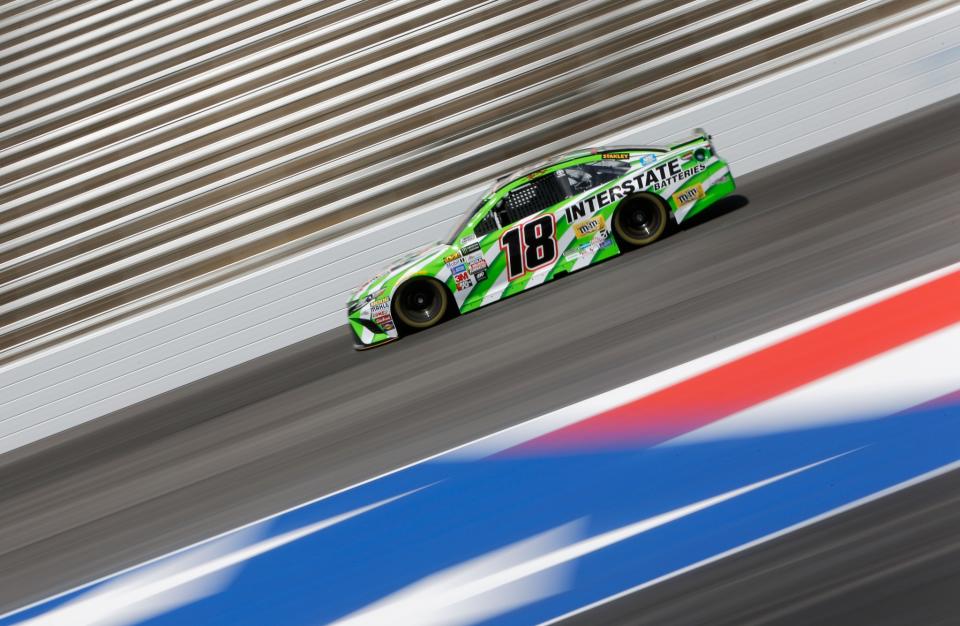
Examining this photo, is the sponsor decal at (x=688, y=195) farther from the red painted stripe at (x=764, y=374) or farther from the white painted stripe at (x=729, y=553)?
the white painted stripe at (x=729, y=553)

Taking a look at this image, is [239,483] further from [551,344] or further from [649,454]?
[649,454]

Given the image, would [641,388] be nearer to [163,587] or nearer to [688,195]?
[163,587]

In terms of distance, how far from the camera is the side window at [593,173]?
869 centimetres

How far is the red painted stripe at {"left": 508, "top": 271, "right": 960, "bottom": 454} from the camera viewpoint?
4.68 meters

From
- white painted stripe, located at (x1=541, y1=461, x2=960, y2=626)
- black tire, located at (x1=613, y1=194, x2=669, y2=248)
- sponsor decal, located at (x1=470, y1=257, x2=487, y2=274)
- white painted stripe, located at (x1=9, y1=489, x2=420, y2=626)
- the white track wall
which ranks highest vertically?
the white track wall

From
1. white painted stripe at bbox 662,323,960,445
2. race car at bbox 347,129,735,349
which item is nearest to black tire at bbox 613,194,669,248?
race car at bbox 347,129,735,349

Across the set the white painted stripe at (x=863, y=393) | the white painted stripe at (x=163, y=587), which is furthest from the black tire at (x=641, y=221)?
the white painted stripe at (x=163, y=587)

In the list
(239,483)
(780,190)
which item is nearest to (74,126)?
(239,483)

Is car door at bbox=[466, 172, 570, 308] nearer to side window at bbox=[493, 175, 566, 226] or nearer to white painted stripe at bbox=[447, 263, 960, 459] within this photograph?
side window at bbox=[493, 175, 566, 226]

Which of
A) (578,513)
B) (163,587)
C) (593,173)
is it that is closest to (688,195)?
(593,173)

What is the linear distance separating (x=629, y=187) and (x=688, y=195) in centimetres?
65

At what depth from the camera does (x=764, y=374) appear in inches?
194

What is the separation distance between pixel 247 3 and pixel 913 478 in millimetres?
12303

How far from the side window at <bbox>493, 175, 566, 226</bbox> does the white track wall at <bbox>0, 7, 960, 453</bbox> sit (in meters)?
3.49
